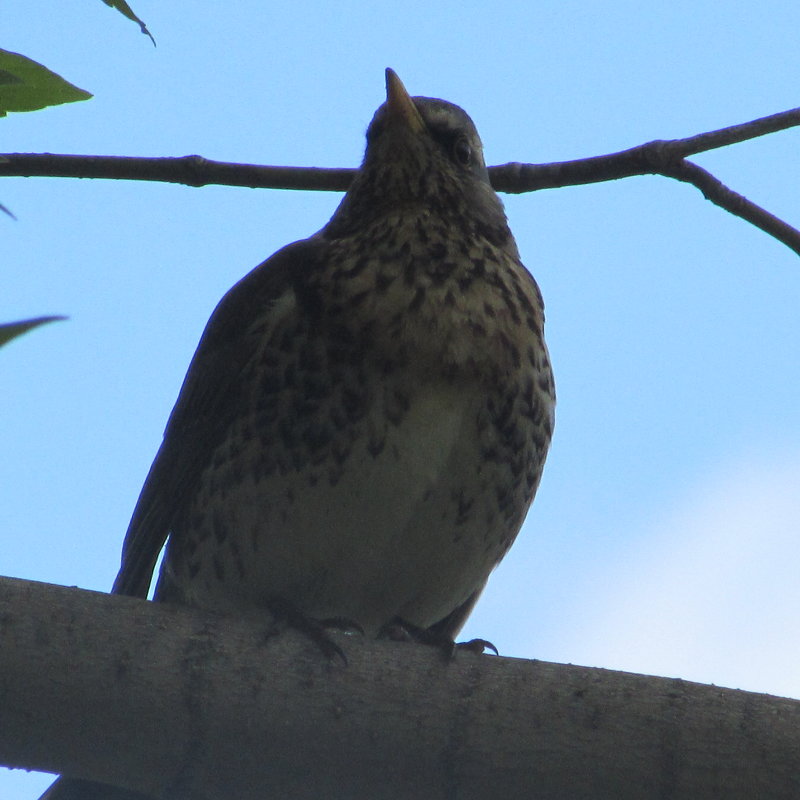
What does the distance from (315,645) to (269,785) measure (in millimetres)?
295

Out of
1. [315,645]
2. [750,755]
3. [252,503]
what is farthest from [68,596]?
[750,755]

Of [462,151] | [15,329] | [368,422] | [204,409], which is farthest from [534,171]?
[15,329]

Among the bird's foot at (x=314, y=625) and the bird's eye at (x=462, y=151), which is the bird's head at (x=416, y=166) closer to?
the bird's eye at (x=462, y=151)

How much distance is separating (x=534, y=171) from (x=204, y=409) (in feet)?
4.47

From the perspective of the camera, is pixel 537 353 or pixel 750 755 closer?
pixel 750 755

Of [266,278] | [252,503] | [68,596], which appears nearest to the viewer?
[68,596]

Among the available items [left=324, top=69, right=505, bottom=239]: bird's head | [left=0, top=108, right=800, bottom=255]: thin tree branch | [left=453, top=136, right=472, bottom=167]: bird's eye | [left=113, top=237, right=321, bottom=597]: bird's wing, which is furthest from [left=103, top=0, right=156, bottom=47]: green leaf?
[left=453, top=136, right=472, bottom=167]: bird's eye

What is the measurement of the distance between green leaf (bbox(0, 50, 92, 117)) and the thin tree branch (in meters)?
0.82

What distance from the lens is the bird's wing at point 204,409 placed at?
3754 millimetres

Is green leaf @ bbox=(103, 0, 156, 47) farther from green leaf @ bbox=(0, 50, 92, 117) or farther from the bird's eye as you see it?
the bird's eye

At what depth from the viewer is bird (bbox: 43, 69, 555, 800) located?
11.0 ft

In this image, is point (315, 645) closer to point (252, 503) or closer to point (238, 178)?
point (252, 503)

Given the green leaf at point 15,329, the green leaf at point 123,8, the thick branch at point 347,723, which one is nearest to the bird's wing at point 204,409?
the thick branch at point 347,723

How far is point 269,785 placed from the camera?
2.37m
